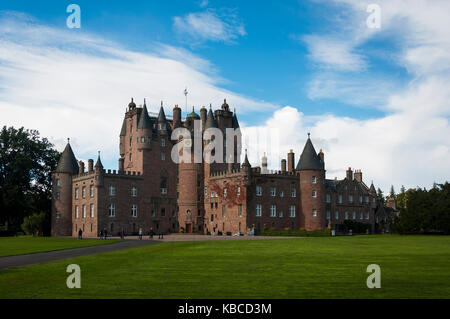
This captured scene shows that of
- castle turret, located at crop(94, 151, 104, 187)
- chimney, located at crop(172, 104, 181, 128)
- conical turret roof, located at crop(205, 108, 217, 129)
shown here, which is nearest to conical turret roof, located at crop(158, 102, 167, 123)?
chimney, located at crop(172, 104, 181, 128)

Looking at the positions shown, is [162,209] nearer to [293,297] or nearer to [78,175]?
[78,175]

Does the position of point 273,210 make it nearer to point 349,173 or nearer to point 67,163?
point 349,173

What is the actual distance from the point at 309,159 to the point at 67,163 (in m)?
40.2

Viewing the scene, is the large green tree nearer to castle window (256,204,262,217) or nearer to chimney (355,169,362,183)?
castle window (256,204,262,217)

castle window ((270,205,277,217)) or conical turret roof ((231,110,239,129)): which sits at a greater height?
conical turret roof ((231,110,239,129))

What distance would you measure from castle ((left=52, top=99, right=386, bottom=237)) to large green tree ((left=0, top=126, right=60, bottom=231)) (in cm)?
505

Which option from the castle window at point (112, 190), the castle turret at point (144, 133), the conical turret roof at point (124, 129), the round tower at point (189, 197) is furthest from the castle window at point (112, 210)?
the conical turret roof at point (124, 129)

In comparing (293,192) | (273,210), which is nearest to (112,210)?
(273,210)

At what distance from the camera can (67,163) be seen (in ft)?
274

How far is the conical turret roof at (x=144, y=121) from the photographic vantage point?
81744 millimetres

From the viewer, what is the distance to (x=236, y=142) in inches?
3396

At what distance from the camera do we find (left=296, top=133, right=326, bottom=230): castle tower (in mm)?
77625
